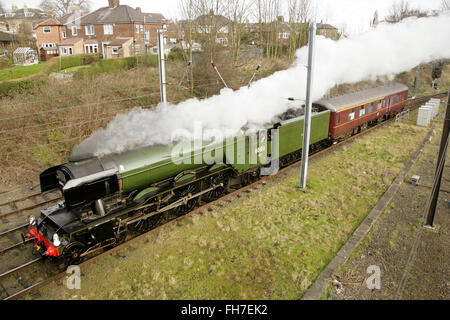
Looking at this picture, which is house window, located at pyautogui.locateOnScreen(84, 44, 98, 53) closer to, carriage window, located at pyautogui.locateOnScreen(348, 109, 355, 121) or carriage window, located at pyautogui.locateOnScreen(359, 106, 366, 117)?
carriage window, located at pyautogui.locateOnScreen(359, 106, 366, 117)

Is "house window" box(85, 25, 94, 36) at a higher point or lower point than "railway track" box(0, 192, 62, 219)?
higher

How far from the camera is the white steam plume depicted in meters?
9.79

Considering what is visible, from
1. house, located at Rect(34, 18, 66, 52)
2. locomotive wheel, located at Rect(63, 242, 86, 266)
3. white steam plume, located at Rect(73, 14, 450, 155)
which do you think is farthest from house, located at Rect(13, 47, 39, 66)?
locomotive wheel, located at Rect(63, 242, 86, 266)

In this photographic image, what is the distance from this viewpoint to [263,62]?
1373 inches

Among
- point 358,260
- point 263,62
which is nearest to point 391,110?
point 263,62

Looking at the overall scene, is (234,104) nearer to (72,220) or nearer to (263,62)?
(72,220)

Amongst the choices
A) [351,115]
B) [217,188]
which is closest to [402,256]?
[217,188]

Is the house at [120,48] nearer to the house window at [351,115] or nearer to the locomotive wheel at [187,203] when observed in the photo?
the house window at [351,115]

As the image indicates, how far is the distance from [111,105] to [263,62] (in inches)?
785

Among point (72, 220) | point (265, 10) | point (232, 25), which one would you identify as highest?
point (265, 10)

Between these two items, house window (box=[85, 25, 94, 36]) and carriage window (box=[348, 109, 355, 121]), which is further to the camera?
house window (box=[85, 25, 94, 36])

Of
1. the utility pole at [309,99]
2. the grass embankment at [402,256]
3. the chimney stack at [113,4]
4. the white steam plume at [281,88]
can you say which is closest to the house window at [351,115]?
the white steam plume at [281,88]

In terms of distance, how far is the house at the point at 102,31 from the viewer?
43.8 metres

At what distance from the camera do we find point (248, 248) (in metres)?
9.22
